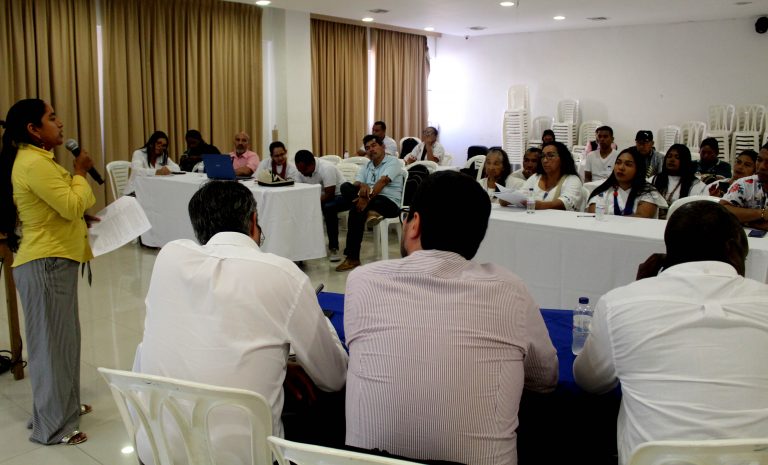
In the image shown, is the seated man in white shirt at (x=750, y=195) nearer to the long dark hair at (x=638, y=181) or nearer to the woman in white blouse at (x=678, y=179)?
the long dark hair at (x=638, y=181)

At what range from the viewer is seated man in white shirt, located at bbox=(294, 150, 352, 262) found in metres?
6.03

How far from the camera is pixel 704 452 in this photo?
1.07m

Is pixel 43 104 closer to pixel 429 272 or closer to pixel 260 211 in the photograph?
pixel 429 272

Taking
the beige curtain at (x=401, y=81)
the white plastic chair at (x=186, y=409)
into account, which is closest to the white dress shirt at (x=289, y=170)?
the white plastic chair at (x=186, y=409)

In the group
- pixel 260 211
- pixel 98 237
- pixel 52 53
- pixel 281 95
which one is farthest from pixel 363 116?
pixel 98 237

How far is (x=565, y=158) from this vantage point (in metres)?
4.46

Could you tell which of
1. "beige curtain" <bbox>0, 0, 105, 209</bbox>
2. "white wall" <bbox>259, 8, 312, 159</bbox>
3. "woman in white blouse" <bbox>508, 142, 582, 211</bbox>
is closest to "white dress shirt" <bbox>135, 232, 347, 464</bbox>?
"woman in white blouse" <bbox>508, 142, 582, 211</bbox>

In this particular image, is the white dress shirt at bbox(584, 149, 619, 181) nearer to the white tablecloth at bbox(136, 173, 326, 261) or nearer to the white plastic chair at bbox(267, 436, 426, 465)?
the white tablecloth at bbox(136, 173, 326, 261)

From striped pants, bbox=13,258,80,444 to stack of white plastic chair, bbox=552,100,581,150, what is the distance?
29.9ft

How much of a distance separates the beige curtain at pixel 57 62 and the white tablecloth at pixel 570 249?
538 cm

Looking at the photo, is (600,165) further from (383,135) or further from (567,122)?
(567,122)

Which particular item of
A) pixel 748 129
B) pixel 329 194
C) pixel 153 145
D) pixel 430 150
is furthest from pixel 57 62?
pixel 748 129

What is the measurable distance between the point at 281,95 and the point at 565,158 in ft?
19.0

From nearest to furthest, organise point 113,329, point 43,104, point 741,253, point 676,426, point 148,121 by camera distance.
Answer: point 676,426 < point 741,253 < point 43,104 < point 113,329 < point 148,121
